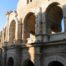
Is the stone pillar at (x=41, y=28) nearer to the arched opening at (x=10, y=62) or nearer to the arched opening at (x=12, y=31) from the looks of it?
the arched opening at (x=12, y=31)

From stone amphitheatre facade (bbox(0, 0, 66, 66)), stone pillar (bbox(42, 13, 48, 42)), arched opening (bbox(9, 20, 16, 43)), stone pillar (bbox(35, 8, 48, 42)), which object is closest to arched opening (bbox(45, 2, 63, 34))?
stone amphitheatre facade (bbox(0, 0, 66, 66))

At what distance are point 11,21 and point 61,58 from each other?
28.6 feet

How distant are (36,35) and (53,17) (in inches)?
101

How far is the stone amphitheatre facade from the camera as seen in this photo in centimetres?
1914

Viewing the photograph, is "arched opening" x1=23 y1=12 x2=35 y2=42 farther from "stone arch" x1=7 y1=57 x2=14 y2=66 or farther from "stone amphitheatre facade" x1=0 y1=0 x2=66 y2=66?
"stone arch" x1=7 y1=57 x2=14 y2=66

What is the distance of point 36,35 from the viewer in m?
20.6

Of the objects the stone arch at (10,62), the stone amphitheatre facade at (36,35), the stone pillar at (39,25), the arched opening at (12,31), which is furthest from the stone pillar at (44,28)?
the stone arch at (10,62)

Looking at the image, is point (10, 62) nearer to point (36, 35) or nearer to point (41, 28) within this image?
point (36, 35)

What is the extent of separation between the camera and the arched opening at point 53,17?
2082 cm

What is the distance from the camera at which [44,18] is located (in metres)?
20.7

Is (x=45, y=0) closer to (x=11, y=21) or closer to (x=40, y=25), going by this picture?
(x=40, y=25)

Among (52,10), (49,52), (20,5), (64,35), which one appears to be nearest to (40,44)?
(49,52)

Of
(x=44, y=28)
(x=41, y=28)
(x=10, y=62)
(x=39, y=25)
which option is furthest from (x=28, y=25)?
(x=10, y=62)

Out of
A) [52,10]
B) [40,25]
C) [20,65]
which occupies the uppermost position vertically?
[52,10]
